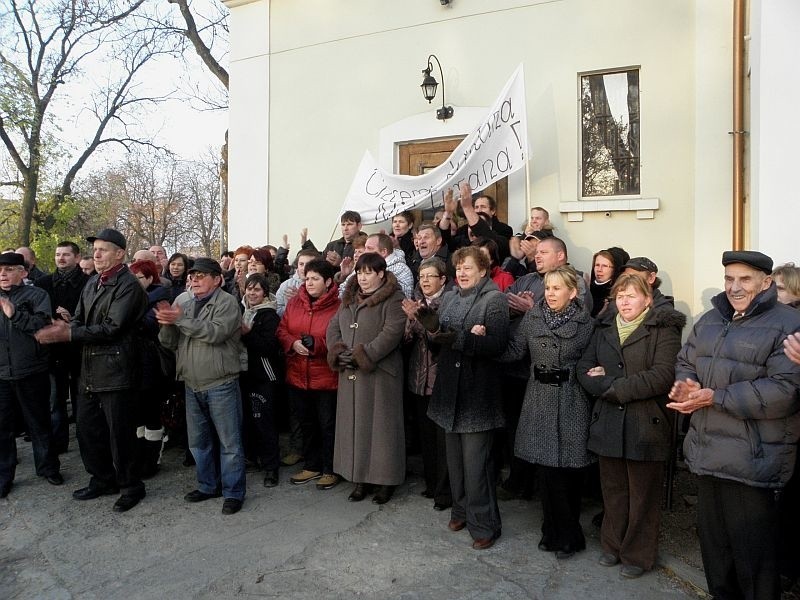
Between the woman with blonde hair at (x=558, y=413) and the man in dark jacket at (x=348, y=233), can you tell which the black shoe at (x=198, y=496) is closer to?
the woman with blonde hair at (x=558, y=413)

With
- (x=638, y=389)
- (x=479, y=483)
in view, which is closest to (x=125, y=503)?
(x=479, y=483)

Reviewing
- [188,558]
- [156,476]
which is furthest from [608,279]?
[156,476]

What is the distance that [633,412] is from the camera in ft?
12.8

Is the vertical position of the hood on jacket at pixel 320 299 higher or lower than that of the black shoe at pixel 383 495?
higher

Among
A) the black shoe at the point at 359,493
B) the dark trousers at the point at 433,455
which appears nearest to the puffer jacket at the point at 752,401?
the dark trousers at the point at 433,455

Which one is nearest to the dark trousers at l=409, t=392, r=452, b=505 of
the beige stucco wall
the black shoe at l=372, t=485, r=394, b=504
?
the black shoe at l=372, t=485, r=394, b=504

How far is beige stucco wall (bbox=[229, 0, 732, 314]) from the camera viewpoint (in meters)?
6.82

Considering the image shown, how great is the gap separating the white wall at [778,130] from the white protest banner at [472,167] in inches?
89.7

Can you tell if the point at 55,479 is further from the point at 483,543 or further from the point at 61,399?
the point at 483,543

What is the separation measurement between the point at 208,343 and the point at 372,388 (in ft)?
4.34

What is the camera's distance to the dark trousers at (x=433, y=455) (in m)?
5.05

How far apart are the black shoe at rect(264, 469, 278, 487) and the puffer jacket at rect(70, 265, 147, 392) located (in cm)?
138

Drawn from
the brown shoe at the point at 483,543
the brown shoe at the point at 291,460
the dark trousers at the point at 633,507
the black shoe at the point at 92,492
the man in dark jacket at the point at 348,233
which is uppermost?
the man in dark jacket at the point at 348,233

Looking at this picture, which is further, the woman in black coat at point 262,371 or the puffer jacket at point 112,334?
the woman in black coat at point 262,371
